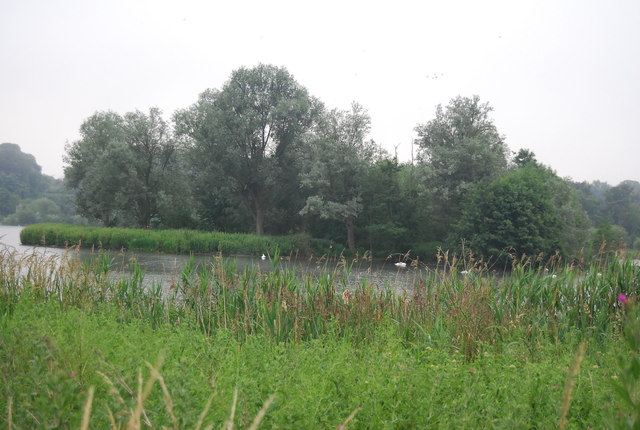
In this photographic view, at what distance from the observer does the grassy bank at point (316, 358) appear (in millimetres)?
2309

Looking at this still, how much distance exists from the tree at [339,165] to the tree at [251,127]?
2335 millimetres

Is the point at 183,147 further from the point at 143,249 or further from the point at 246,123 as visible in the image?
the point at 143,249

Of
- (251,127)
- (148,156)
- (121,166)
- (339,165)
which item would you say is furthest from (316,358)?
(148,156)

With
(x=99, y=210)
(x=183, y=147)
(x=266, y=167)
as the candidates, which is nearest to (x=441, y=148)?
(x=266, y=167)

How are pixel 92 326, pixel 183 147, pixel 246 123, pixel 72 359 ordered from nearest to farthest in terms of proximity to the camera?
pixel 72 359 → pixel 92 326 → pixel 246 123 → pixel 183 147

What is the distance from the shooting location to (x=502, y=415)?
2.86 metres

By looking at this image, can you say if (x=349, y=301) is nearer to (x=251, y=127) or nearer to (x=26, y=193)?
(x=251, y=127)

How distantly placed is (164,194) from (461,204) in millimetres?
20990

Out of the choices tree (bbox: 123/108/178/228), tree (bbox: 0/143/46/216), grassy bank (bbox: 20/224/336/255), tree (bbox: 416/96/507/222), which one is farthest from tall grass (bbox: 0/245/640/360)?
tree (bbox: 0/143/46/216)

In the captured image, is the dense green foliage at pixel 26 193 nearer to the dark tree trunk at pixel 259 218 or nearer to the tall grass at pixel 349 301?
the dark tree trunk at pixel 259 218

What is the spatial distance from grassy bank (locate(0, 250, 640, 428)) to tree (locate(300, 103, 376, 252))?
82.3ft

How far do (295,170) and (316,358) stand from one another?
110 ft

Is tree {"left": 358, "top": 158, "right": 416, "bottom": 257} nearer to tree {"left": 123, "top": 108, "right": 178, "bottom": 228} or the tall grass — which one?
tree {"left": 123, "top": 108, "right": 178, "bottom": 228}

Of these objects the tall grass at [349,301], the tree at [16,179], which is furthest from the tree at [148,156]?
the tree at [16,179]
